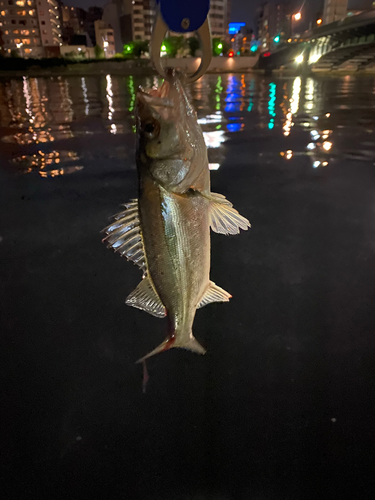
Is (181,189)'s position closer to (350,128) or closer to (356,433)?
(356,433)

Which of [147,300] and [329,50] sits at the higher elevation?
[329,50]

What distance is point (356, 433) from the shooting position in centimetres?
240

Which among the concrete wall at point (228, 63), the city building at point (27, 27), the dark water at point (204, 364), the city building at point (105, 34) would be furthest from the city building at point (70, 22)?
the dark water at point (204, 364)

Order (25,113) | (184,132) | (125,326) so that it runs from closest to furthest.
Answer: (184,132) → (125,326) → (25,113)

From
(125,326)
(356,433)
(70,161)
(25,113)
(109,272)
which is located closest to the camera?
(356,433)

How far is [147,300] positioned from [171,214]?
0.60 meters

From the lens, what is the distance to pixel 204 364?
9.57 ft

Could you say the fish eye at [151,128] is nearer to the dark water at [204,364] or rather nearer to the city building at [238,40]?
the dark water at [204,364]

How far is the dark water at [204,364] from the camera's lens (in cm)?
225

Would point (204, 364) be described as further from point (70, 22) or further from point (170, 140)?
point (70, 22)

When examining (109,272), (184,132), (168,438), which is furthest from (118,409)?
(184,132)

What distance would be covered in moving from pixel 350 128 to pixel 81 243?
967 cm

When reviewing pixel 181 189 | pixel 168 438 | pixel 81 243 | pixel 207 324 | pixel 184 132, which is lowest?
pixel 168 438

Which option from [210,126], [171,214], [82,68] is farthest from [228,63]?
[171,214]
